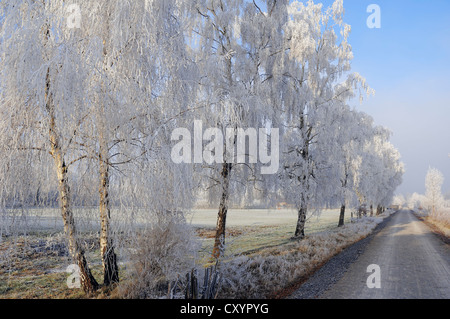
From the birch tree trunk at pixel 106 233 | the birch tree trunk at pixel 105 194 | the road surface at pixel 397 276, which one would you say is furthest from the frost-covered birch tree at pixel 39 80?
the road surface at pixel 397 276

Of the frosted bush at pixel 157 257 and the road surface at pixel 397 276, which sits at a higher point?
the frosted bush at pixel 157 257

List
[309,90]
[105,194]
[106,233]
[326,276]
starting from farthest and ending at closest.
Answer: [309,90] → [326,276] → [106,233] → [105,194]

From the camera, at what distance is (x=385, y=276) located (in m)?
8.40

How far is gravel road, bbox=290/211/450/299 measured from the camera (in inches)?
→ 266

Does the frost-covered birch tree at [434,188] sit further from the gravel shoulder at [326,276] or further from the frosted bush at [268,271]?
the frosted bush at [268,271]

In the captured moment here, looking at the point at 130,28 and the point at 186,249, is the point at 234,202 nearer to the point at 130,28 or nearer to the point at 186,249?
the point at 186,249

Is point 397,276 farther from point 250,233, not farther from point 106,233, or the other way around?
point 250,233

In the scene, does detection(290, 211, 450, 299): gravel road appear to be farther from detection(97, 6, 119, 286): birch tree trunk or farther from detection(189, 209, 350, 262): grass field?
detection(97, 6, 119, 286): birch tree trunk

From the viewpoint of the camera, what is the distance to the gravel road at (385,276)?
6.77 m

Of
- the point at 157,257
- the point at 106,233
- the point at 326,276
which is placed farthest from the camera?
the point at 326,276

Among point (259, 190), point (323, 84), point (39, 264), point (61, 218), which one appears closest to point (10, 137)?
point (61, 218)

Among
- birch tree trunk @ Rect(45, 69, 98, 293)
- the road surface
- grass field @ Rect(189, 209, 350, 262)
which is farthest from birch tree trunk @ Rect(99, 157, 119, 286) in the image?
the road surface

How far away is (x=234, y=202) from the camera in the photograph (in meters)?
10.8

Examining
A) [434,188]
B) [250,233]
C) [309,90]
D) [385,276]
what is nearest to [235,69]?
[309,90]
